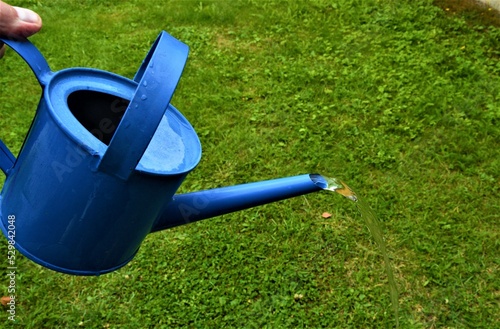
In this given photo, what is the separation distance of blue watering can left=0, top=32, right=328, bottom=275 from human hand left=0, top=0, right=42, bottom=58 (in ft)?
0.09

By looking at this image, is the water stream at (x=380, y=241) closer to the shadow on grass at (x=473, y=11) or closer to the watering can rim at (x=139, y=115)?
the watering can rim at (x=139, y=115)

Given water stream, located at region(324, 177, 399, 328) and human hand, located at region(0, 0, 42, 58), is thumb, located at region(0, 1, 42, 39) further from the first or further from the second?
water stream, located at region(324, 177, 399, 328)

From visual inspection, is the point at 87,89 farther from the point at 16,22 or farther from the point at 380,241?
the point at 380,241

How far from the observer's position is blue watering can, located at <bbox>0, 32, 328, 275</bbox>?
44.2 inches

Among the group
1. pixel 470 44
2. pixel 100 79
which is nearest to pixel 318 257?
pixel 100 79

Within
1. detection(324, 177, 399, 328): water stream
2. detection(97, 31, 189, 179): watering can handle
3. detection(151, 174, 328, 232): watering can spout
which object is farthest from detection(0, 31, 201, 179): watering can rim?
detection(324, 177, 399, 328): water stream

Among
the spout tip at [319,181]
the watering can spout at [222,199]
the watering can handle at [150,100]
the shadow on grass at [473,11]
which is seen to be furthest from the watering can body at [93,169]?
the shadow on grass at [473,11]

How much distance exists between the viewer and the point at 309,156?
129 inches

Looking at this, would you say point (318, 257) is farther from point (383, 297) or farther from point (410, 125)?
point (410, 125)

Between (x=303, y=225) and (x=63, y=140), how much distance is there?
5.98 ft

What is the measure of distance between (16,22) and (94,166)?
0.38m

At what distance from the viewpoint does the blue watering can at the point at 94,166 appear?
112 centimetres

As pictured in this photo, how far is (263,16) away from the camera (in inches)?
175

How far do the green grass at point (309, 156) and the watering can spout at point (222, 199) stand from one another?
1027 millimetres
